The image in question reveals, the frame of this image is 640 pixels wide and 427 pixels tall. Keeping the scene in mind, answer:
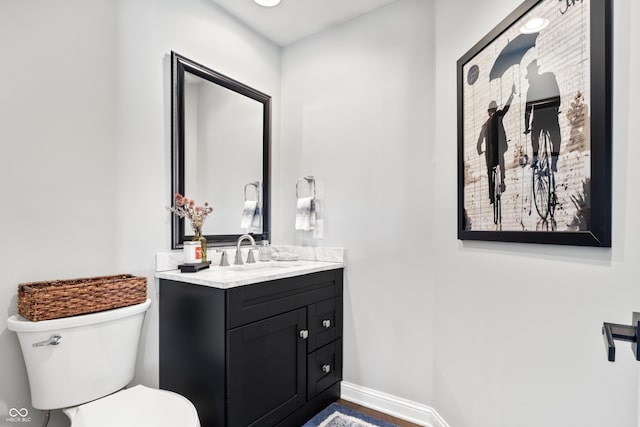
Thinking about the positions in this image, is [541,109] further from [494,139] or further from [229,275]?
[229,275]

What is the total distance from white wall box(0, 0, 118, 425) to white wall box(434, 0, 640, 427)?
1.70 metres

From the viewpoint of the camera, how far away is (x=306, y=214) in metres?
2.35

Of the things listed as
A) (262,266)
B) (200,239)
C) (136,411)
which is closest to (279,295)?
(262,266)

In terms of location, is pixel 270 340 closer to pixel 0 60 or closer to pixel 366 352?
pixel 366 352

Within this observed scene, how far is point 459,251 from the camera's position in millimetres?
1660

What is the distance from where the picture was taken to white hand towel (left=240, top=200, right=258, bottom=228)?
234 centimetres

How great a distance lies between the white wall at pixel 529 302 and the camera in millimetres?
909

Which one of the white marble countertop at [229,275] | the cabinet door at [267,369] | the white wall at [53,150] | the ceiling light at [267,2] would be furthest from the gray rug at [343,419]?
the ceiling light at [267,2]

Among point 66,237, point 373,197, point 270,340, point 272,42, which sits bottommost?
point 270,340

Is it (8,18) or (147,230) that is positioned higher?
(8,18)

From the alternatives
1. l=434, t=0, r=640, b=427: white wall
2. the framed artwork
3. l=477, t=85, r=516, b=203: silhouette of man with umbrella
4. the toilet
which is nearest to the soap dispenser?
the toilet

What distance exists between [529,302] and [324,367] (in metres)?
1.30

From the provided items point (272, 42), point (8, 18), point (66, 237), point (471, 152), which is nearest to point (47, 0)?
point (8, 18)

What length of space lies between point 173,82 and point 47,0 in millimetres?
589
